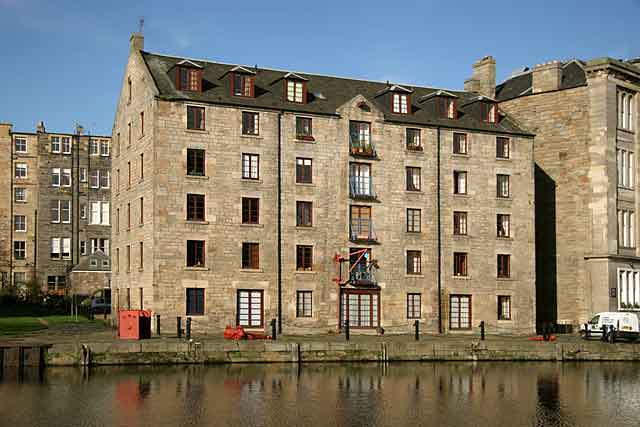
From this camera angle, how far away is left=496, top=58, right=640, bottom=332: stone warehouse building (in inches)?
2117

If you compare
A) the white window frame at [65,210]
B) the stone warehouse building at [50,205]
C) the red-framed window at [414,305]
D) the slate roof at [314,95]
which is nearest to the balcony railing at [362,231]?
the red-framed window at [414,305]

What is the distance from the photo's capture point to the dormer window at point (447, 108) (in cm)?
5223

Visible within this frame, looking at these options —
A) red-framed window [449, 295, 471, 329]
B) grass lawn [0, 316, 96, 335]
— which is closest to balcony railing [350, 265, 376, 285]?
red-framed window [449, 295, 471, 329]

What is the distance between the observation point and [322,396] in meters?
27.2

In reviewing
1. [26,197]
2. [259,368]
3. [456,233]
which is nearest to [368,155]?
[456,233]

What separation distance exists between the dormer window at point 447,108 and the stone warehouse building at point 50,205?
3505cm

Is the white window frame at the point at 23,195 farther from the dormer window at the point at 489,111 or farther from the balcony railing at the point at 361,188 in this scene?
the dormer window at the point at 489,111

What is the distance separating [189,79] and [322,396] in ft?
76.3

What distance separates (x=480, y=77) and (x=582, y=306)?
15791 mm

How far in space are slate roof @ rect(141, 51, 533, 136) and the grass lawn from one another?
13.1m

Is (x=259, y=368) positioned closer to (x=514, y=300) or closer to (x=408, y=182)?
(x=408, y=182)

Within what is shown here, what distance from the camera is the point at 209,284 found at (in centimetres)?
4466

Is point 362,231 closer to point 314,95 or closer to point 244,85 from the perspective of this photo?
point 314,95

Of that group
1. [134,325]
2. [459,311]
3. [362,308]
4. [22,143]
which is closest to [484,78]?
[459,311]
